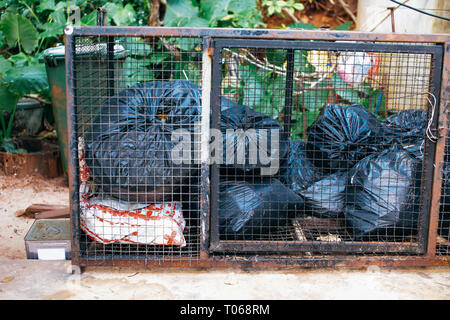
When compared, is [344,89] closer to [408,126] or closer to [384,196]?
[408,126]

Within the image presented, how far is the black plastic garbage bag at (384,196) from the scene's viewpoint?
2.72m

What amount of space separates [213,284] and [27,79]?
315 centimetres

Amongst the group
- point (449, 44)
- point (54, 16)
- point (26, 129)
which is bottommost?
point (26, 129)

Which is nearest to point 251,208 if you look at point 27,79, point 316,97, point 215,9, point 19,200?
point 316,97

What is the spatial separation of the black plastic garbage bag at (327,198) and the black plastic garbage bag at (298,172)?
0.11 meters

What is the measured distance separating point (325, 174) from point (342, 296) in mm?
1074

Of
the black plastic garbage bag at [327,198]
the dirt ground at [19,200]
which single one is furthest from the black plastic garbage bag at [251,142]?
the dirt ground at [19,200]

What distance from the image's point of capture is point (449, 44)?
249 cm

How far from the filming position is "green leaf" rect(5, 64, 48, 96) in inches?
172

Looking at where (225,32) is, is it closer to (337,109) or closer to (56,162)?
(337,109)

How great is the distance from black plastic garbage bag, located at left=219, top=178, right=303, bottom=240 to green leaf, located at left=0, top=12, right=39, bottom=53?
3338 mm

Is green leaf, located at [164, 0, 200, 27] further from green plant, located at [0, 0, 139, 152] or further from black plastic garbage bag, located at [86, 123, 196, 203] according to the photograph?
black plastic garbage bag, located at [86, 123, 196, 203]
